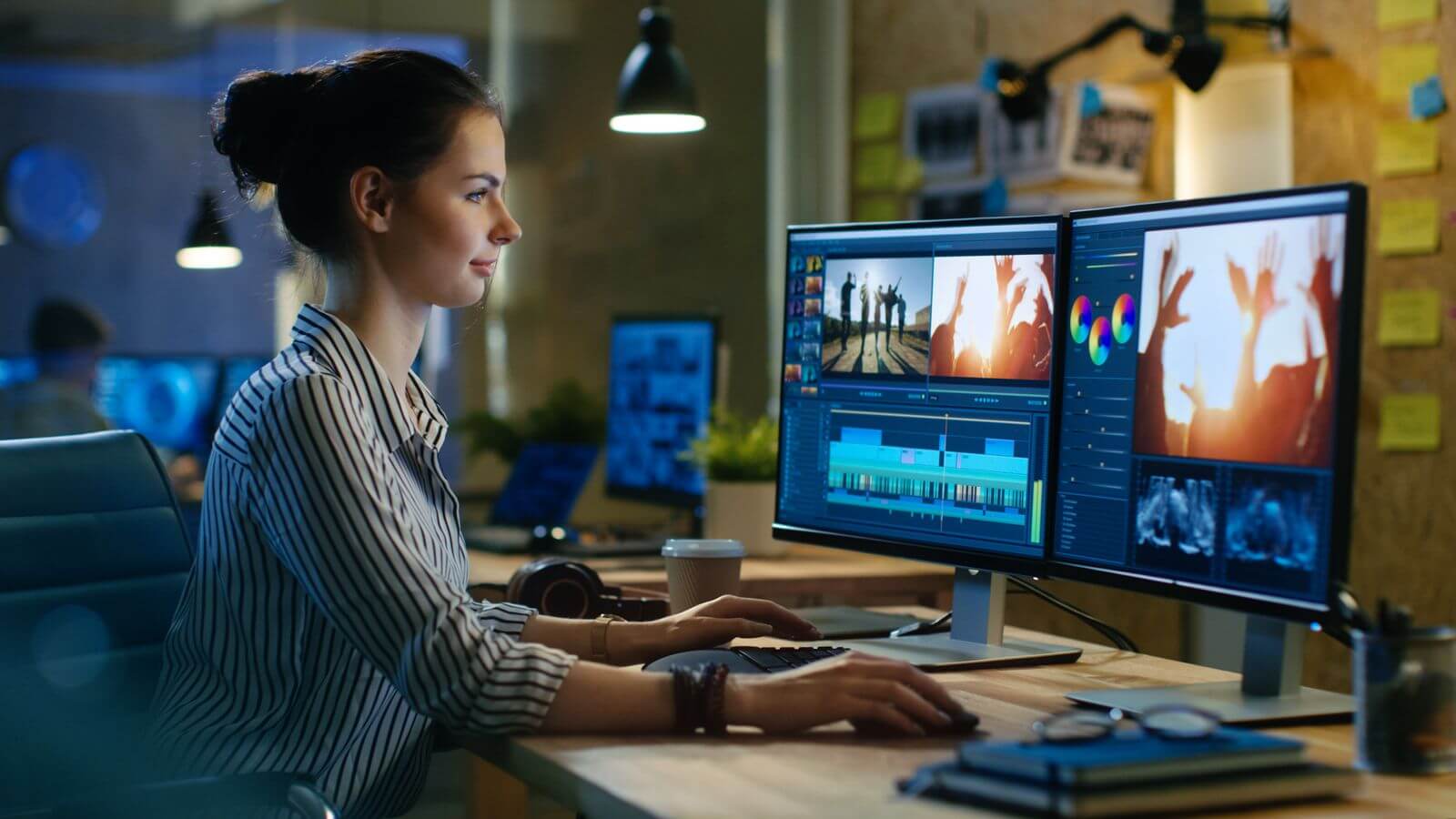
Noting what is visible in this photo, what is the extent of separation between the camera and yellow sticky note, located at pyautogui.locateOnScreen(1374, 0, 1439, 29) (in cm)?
283

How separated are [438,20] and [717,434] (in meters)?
2.15

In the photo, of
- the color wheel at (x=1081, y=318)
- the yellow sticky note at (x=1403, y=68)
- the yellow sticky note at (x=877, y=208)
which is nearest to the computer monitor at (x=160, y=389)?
the yellow sticky note at (x=877, y=208)

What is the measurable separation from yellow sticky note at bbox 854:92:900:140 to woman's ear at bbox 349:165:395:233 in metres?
2.79

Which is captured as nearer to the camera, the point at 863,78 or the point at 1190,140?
the point at 1190,140

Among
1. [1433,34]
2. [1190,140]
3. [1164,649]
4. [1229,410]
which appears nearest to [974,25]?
[1190,140]

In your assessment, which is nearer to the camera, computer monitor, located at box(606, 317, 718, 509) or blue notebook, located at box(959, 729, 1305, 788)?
blue notebook, located at box(959, 729, 1305, 788)

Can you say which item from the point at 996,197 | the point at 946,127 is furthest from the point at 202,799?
the point at 946,127

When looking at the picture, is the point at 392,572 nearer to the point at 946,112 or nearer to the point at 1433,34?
the point at 1433,34

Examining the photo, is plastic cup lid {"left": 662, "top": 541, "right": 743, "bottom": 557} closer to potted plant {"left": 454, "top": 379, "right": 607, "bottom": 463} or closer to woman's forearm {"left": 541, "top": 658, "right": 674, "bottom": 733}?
woman's forearm {"left": 541, "top": 658, "right": 674, "bottom": 733}

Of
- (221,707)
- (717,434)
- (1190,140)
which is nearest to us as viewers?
(221,707)

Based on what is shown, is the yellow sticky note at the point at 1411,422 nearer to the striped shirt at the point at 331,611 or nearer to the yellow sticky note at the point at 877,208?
the yellow sticky note at the point at 877,208

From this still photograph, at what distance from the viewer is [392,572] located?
1.31 m

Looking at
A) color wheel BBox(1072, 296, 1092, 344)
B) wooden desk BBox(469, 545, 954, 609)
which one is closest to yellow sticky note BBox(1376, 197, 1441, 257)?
wooden desk BBox(469, 545, 954, 609)

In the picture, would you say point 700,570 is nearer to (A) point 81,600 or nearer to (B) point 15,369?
→ (A) point 81,600
